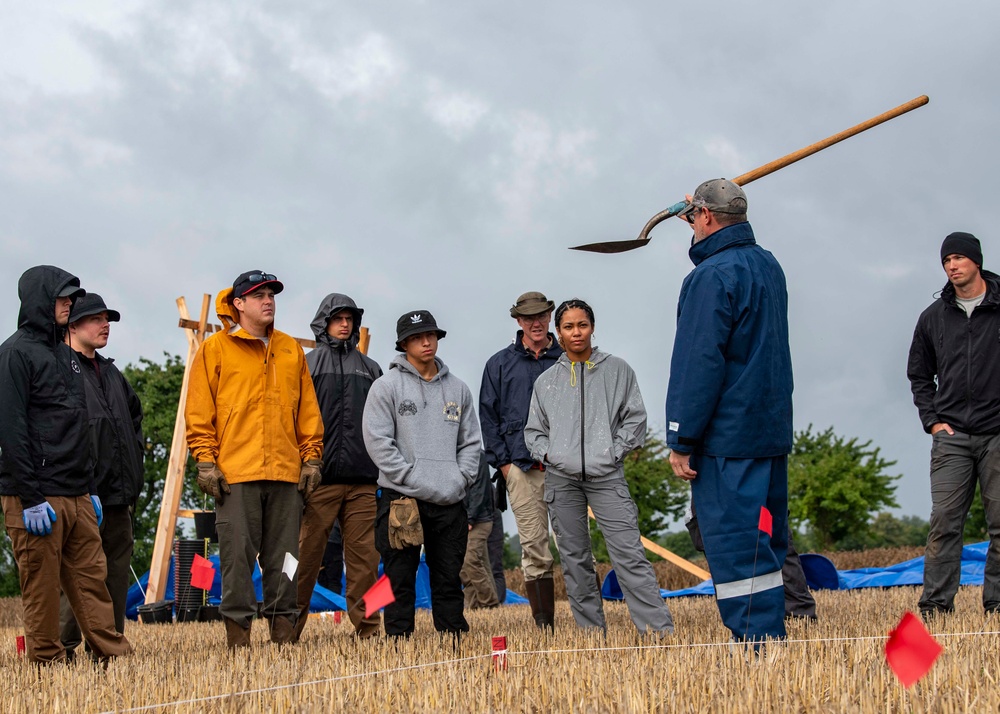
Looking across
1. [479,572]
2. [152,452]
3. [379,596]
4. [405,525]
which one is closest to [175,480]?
[479,572]

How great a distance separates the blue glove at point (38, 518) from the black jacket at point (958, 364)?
5357 millimetres

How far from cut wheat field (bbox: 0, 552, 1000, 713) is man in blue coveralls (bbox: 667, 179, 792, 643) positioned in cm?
28

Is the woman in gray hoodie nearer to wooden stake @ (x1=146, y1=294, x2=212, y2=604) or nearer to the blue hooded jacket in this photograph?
the blue hooded jacket

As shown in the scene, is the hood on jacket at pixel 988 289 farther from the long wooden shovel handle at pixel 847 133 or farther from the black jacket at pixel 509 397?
the black jacket at pixel 509 397

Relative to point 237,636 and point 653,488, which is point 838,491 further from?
point 237,636

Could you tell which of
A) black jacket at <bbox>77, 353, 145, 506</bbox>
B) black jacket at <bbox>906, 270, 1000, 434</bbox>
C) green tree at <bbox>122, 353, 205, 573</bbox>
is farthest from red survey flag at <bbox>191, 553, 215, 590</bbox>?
green tree at <bbox>122, 353, 205, 573</bbox>

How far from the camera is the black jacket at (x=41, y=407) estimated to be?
225 inches

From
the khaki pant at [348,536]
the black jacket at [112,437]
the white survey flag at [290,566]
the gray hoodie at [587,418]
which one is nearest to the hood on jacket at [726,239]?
the gray hoodie at [587,418]

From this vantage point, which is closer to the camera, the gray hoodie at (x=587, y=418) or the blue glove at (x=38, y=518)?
the blue glove at (x=38, y=518)

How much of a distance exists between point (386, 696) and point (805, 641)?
1897mm

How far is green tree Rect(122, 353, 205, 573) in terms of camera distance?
23.7 meters

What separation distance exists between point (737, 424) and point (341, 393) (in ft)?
12.2

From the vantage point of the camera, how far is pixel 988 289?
6.99 meters

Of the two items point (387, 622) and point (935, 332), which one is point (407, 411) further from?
point (935, 332)
